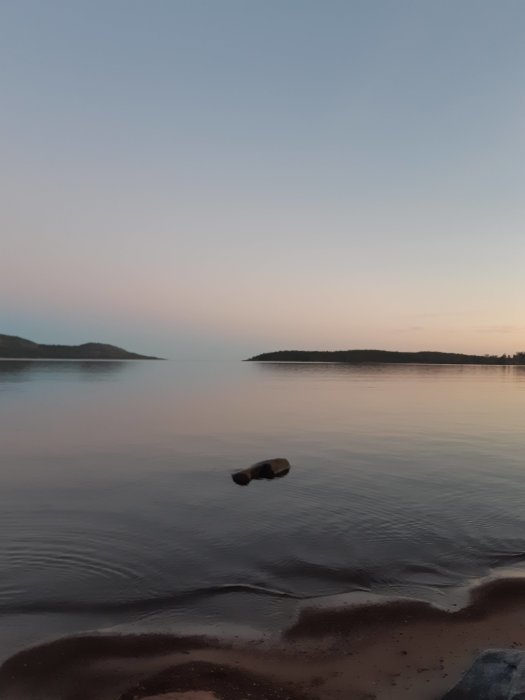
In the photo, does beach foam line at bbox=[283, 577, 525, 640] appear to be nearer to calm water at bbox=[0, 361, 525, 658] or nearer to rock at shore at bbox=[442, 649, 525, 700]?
calm water at bbox=[0, 361, 525, 658]

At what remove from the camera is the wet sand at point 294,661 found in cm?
807

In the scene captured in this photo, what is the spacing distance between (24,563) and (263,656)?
313 inches

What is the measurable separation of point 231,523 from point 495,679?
11803 millimetres

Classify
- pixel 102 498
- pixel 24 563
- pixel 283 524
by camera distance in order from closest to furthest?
1. pixel 24 563
2. pixel 283 524
3. pixel 102 498

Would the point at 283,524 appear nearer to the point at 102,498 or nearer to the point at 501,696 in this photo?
the point at 102,498

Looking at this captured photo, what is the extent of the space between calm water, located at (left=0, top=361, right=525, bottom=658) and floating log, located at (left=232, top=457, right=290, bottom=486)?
514mm

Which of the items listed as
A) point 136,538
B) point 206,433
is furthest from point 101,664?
point 206,433

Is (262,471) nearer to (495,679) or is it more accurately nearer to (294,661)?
(294,661)

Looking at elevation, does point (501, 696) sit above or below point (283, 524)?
above

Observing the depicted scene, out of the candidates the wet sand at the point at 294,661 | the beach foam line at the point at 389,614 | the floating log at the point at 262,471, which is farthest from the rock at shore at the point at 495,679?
the floating log at the point at 262,471

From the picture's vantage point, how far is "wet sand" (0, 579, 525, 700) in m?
8.07

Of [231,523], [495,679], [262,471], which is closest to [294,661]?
[495,679]

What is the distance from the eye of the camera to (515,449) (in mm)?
33719

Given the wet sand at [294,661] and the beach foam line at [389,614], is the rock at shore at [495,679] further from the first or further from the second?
the beach foam line at [389,614]
